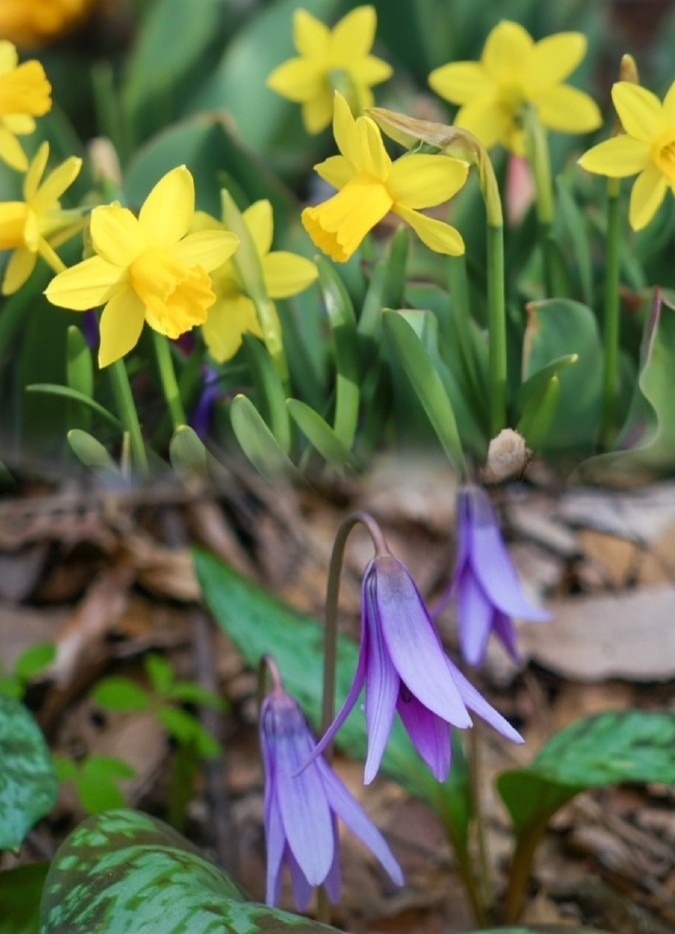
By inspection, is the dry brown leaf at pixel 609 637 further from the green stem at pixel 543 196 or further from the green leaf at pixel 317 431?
the green leaf at pixel 317 431

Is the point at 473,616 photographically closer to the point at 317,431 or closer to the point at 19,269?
the point at 317,431

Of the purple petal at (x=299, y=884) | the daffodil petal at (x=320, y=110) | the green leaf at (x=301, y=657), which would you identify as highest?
the daffodil petal at (x=320, y=110)

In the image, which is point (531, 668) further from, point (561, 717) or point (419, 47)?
point (419, 47)

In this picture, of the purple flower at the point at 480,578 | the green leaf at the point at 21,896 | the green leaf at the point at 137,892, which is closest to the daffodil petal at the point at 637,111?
the purple flower at the point at 480,578

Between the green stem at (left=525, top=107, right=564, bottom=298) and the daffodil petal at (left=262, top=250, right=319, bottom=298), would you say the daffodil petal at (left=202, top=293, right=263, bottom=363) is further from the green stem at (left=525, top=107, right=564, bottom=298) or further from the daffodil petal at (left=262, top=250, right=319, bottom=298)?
the green stem at (left=525, top=107, right=564, bottom=298)

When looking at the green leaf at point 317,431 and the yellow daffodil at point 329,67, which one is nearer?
the green leaf at point 317,431

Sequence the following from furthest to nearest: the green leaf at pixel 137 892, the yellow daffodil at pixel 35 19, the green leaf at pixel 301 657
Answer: the yellow daffodil at pixel 35 19
the green leaf at pixel 301 657
the green leaf at pixel 137 892

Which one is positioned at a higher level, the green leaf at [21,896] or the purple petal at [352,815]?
the purple petal at [352,815]
